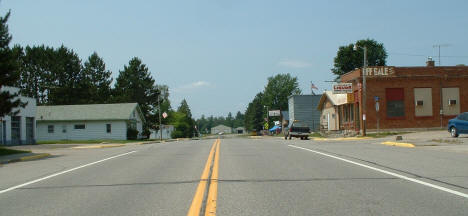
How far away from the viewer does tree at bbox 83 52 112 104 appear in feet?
277

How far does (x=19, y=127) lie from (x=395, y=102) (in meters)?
35.1

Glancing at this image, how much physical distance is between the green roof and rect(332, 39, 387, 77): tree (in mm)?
37293

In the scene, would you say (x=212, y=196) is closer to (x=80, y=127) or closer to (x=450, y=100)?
(x=450, y=100)

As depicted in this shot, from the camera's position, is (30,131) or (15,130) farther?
(30,131)

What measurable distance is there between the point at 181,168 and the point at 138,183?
3145 mm

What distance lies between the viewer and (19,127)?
4191cm

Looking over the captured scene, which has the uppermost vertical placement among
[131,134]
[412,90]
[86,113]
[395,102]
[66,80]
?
[66,80]

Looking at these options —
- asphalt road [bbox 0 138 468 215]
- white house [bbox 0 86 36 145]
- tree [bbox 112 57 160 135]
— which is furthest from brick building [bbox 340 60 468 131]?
tree [bbox 112 57 160 135]

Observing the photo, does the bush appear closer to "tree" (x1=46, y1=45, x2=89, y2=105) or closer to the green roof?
the green roof

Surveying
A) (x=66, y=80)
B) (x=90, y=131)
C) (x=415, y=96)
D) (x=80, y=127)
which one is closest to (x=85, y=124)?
(x=80, y=127)

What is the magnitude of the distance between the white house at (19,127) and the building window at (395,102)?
31707mm

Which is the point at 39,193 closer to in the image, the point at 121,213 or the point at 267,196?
the point at 121,213

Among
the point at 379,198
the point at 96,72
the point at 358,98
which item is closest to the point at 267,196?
the point at 379,198

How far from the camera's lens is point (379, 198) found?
25.3 ft
